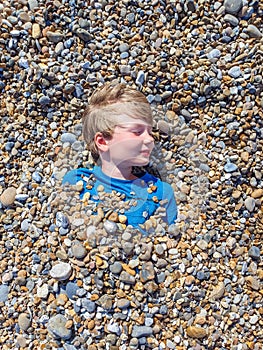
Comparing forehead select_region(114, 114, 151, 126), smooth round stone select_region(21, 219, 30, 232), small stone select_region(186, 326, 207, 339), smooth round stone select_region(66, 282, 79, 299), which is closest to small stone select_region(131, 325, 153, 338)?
small stone select_region(186, 326, 207, 339)

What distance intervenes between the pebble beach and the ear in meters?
0.11

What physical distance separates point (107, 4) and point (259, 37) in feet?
2.49

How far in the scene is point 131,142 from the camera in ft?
6.97

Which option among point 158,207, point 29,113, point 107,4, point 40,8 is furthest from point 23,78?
point 158,207

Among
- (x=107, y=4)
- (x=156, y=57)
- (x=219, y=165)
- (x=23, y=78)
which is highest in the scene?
(x=107, y=4)

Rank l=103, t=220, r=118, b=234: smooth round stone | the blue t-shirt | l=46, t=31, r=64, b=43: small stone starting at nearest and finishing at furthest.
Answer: l=103, t=220, r=118, b=234: smooth round stone < the blue t-shirt < l=46, t=31, r=64, b=43: small stone

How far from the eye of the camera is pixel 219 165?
87.7 inches

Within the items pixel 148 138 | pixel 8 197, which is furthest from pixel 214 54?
pixel 8 197

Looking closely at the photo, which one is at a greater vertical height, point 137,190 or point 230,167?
point 230,167

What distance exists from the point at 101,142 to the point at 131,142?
15 centimetres

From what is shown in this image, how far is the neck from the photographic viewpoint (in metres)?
2.18

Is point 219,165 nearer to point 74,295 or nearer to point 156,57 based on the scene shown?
point 156,57

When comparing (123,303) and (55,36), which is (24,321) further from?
(55,36)

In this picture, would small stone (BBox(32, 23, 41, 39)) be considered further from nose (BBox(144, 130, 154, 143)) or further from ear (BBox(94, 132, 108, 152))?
nose (BBox(144, 130, 154, 143))
